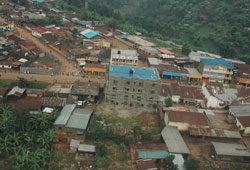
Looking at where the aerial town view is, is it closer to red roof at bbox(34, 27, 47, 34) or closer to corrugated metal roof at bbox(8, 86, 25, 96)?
corrugated metal roof at bbox(8, 86, 25, 96)

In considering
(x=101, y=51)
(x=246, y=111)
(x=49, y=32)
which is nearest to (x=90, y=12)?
(x=49, y=32)

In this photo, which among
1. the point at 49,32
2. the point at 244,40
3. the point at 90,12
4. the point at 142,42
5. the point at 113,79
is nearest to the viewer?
the point at 113,79

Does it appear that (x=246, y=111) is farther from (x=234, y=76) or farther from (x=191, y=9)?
(x=191, y=9)

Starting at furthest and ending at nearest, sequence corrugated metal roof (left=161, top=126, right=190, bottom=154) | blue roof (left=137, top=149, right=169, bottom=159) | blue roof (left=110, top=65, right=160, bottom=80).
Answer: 1. blue roof (left=110, top=65, right=160, bottom=80)
2. corrugated metal roof (left=161, top=126, right=190, bottom=154)
3. blue roof (left=137, top=149, right=169, bottom=159)

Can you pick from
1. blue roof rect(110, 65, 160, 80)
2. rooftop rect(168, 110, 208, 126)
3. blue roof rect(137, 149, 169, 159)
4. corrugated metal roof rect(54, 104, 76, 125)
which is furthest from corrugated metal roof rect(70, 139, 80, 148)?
rooftop rect(168, 110, 208, 126)

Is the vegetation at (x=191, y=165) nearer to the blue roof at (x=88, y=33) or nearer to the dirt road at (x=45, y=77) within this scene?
the dirt road at (x=45, y=77)
